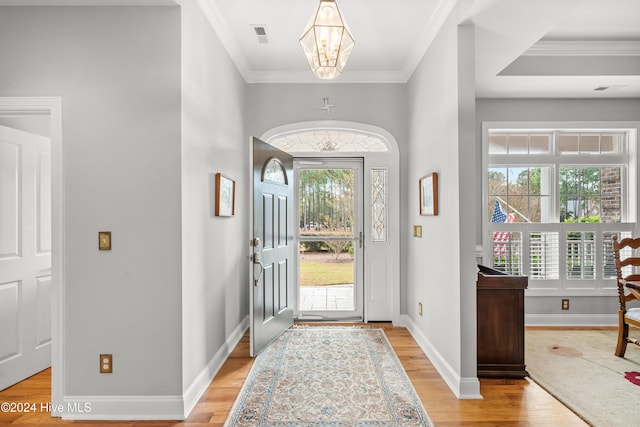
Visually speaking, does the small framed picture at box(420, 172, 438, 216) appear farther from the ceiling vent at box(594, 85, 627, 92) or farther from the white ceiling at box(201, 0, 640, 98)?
the ceiling vent at box(594, 85, 627, 92)

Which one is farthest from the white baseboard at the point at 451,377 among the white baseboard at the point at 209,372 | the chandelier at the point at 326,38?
the chandelier at the point at 326,38

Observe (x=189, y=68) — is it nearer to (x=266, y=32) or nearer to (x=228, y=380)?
(x=266, y=32)

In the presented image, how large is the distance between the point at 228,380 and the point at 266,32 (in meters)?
3.04

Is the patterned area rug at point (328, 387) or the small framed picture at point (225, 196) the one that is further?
the small framed picture at point (225, 196)

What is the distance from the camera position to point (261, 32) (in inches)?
138

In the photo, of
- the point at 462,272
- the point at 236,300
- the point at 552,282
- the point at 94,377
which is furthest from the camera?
the point at 552,282

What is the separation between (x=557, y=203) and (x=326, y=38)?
3714 millimetres

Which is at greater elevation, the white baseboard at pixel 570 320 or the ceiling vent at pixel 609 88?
the ceiling vent at pixel 609 88

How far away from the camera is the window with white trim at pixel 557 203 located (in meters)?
4.46

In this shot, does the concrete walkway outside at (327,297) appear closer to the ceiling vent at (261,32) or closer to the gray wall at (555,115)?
the gray wall at (555,115)

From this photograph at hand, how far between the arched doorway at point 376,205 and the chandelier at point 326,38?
2305 millimetres

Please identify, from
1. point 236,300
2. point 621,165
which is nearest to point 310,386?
point 236,300

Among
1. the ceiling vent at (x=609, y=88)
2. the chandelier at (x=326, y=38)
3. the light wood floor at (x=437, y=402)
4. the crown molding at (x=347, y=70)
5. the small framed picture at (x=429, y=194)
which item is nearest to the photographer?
the chandelier at (x=326, y=38)

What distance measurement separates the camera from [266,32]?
3.52 metres
